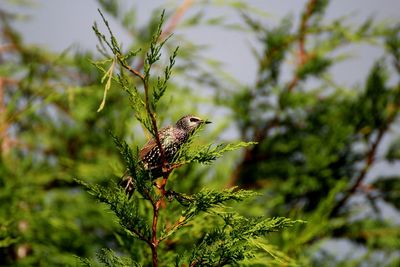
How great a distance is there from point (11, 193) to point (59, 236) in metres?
0.64

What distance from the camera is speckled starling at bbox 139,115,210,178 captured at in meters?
1.88

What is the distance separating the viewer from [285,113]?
14.0 ft

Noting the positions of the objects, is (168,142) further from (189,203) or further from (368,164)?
(368,164)

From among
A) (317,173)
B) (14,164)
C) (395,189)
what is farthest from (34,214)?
(395,189)

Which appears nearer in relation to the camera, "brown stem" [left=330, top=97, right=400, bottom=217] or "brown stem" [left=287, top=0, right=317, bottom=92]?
"brown stem" [left=330, top=97, right=400, bottom=217]

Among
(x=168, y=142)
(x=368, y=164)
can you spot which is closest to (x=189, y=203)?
(x=168, y=142)

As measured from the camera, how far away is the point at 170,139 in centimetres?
190

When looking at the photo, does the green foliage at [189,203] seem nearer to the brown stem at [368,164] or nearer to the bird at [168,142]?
the bird at [168,142]

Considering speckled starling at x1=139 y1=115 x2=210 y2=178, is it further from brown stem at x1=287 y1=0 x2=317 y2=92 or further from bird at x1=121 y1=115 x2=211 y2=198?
brown stem at x1=287 y1=0 x2=317 y2=92

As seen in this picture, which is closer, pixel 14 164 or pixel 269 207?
pixel 269 207

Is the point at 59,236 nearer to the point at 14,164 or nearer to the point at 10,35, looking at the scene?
the point at 14,164

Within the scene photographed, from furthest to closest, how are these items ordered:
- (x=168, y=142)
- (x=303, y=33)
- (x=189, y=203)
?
(x=303, y=33) < (x=168, y=142) < (x=189, y=203)

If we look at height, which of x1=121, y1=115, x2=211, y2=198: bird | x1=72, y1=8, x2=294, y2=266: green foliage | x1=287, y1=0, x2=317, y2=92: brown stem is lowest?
x1=72, y1=8, x2=294, y2=266: green foliage

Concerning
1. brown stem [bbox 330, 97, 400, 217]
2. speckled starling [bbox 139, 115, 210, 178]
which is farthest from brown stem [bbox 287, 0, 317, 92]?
speckled starling [bbox 139, 115, 210, 178]
